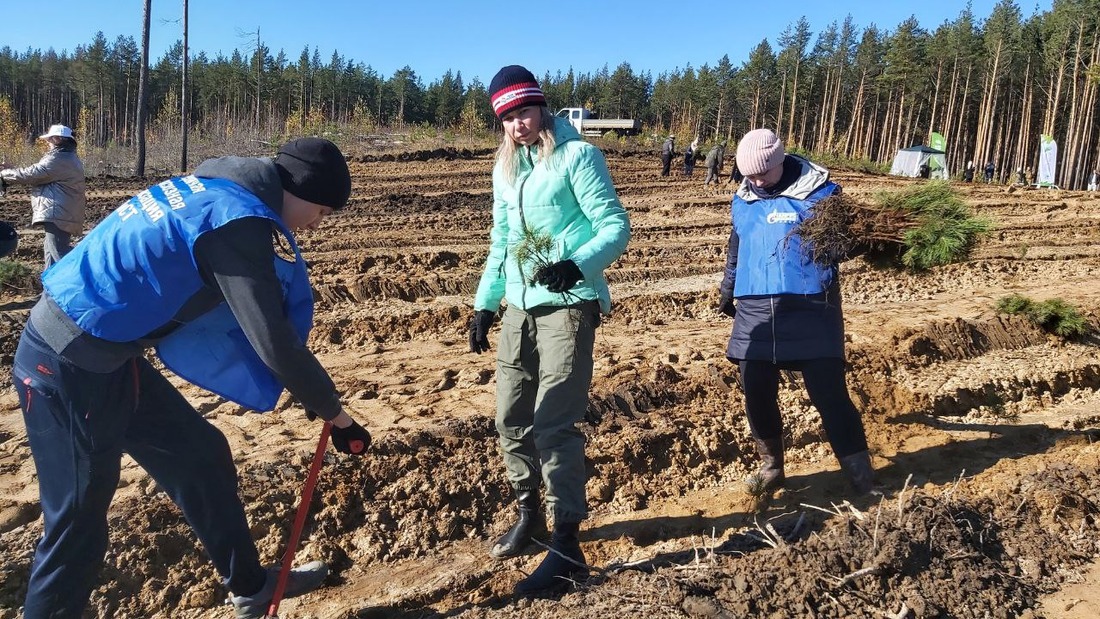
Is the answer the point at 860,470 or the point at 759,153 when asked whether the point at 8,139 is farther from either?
the point at 860,470

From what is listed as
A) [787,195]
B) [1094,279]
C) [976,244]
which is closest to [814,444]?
[976,244]

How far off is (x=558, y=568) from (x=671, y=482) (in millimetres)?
1424

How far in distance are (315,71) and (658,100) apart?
28.3m

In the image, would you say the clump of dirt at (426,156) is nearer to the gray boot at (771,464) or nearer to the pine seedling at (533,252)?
the gray boot at (771,464)

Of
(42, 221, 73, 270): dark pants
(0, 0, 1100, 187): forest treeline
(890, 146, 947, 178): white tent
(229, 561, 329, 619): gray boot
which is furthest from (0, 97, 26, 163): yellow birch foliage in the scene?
(890, 146, 947, 178): white tent

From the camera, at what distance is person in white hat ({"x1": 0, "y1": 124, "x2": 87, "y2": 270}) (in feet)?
19.7

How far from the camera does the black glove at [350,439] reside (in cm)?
234

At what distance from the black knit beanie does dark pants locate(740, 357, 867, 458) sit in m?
2.16

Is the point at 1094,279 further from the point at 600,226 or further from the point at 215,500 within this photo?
the point at 215,500

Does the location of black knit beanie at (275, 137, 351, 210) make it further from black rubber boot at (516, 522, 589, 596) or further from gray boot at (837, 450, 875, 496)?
gray boot at (837, 450, 875, 496)

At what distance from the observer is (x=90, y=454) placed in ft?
7.12

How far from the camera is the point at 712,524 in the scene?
11.9 feet

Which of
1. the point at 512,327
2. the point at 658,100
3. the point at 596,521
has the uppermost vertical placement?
the point at 658,100

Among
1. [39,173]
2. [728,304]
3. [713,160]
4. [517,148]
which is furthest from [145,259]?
[713,160]
